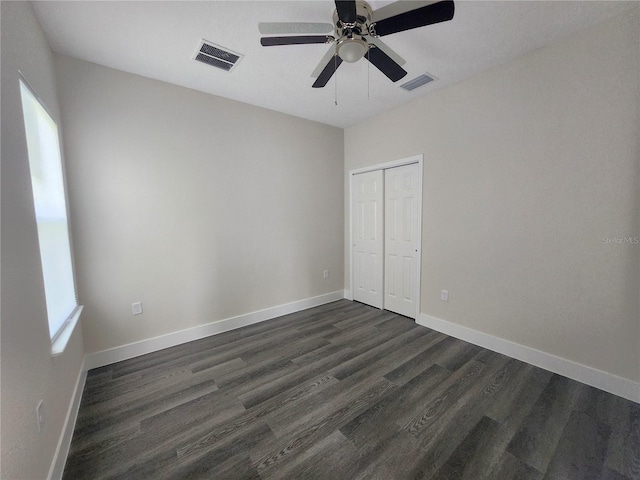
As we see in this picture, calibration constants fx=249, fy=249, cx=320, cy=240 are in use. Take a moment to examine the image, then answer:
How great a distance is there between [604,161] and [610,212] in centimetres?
39

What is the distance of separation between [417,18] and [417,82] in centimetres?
140

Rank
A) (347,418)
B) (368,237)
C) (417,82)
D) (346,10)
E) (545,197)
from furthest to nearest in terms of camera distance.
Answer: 1. (368,237)
2. (417,82)
3. (545,197)
4. (347,418)
5. (346,10)

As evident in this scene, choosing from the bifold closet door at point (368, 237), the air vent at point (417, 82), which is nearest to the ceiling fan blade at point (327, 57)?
the air vent at point (417, 82)

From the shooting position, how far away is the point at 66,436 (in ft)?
4.90

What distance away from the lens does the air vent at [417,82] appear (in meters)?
2.55

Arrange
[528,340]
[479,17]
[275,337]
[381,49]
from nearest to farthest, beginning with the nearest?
[381,49], [479,17], [528,340], [275,337]

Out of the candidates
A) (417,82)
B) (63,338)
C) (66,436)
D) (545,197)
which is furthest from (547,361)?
(63,338)

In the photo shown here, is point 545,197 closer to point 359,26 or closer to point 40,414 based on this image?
point 359,26

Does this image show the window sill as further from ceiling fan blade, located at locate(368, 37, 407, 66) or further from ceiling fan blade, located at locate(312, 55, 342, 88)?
ceiling fan blade, located at locate(368, 37, 407, 66)

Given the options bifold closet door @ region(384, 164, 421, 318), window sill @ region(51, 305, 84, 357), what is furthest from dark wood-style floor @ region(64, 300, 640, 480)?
bifold closet door @ region(384, 164, 421, 318)

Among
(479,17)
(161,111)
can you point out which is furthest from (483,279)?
(161,111)

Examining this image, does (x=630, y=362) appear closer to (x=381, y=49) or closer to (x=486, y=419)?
(x=486, y=419)

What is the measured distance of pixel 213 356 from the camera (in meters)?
2.52

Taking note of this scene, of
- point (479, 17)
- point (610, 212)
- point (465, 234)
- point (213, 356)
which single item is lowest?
point (213, 356)
